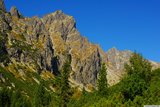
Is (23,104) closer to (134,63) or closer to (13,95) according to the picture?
(13,95)

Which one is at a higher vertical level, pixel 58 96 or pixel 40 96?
pixel 40 96

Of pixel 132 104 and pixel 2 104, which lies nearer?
pixel 132 104

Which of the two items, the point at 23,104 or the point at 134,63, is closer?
the point at 134,63

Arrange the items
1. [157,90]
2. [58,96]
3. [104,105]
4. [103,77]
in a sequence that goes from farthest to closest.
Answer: [103,77] → [58,96] → [157,90] → [104,105]

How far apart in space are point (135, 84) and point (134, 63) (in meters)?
27.1

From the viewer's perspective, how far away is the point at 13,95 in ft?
592

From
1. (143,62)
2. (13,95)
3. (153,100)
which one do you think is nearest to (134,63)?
(143,62)

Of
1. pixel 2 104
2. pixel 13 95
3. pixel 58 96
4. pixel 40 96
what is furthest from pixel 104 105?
pixel 13 95

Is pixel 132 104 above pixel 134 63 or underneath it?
underneath

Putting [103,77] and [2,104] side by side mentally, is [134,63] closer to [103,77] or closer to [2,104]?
Result: [103,77]

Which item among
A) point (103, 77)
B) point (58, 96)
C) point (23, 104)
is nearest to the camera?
point (58, 96)

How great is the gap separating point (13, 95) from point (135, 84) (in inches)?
4525

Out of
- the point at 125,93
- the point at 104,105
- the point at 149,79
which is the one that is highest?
the point at 149,79

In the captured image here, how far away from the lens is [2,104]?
16262 centimetres
